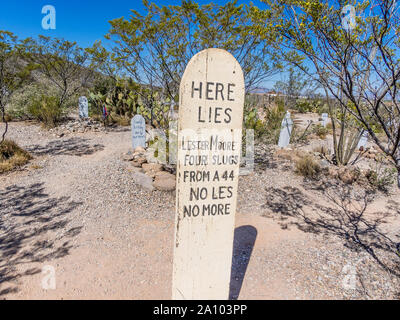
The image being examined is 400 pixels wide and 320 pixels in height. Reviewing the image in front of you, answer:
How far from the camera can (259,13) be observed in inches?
92.8

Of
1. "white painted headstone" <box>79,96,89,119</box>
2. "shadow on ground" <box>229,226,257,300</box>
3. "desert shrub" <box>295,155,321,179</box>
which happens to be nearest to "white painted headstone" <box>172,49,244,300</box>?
"shadow on ground" <box>229,226,257,300</box>

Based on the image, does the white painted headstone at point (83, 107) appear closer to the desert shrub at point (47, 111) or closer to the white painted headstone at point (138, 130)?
the desert shrub at point (47, 111)

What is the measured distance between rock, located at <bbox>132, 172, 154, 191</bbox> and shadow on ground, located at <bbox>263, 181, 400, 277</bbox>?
2080mm

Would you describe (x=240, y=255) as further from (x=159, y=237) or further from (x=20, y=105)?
A: (x=20, y=105)

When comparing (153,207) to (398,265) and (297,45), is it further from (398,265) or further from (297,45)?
(398,265)

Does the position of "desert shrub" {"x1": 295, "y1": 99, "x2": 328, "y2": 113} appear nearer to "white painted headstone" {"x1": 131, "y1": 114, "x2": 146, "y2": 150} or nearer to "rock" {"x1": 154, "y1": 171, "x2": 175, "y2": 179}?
"white painted headstone" {"x1": 131, "y1": 114, "x2": 146, "y2": 150}

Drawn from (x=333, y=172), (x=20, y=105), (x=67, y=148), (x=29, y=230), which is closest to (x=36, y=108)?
(x=20, y=105)

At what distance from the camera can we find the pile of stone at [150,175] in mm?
4184

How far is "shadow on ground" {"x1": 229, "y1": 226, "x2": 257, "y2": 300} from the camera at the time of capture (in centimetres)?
228

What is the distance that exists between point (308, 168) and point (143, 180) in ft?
11.9

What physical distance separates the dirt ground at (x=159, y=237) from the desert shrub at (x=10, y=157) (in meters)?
0.24

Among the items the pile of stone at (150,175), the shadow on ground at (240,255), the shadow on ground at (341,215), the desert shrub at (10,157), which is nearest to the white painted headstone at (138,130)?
the pile of stone at (150,175)

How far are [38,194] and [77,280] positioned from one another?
93.9 inches

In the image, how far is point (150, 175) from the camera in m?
4.49
